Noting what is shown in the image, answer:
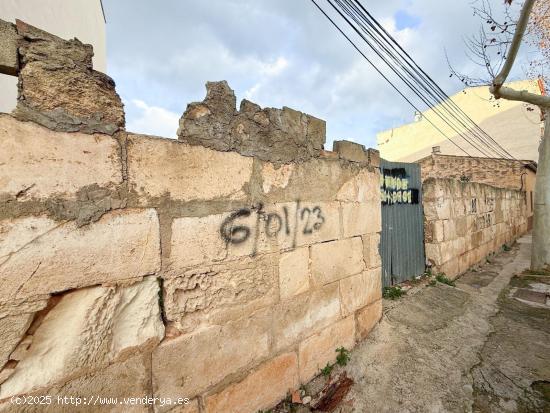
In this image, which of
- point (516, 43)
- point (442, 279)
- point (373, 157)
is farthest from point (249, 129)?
point (516, 43)

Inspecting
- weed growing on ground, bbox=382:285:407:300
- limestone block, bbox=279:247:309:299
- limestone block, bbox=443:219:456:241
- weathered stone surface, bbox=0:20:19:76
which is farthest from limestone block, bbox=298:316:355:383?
limestone block, bbox=443:219:456:241

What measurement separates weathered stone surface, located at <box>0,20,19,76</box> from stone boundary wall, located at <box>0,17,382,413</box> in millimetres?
24

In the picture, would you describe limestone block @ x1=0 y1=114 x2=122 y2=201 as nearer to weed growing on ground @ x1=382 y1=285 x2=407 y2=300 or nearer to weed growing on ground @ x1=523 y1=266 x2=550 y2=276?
weed growing on ground @ x1=382 y1=285 x2=407 y2=300

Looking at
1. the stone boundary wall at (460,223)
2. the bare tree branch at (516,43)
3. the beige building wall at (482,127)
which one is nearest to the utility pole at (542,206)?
the bare tree branch at (516,43)

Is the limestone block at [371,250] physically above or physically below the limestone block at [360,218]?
below

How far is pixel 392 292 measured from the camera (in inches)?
159

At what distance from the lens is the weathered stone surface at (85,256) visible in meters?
1.18

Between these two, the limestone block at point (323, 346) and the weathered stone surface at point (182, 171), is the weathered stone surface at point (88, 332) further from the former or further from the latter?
the limestone block at point (323, 346)

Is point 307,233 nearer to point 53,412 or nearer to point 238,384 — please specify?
point 238,384

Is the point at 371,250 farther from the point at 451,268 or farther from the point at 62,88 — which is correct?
the point at 451,268

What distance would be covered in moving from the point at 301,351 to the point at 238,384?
625mm

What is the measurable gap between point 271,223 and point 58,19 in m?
6.03

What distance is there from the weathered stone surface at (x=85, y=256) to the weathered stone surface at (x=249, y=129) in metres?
0.58

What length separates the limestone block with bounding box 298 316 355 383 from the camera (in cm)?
235
